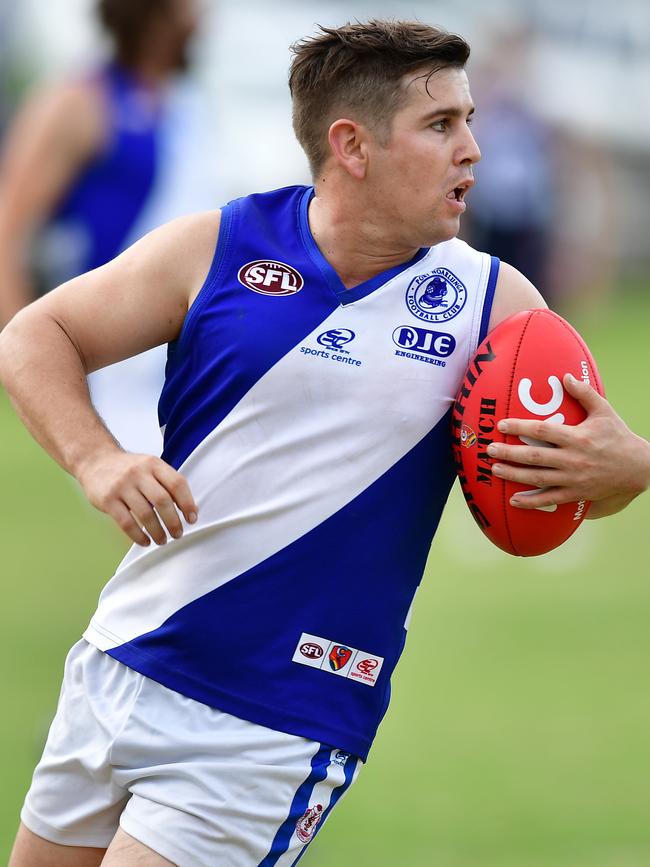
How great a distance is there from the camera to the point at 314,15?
2028 centimetres

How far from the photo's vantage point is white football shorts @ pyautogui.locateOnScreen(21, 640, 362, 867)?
316 cm

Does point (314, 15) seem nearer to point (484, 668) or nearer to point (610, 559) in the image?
point (610, 559)

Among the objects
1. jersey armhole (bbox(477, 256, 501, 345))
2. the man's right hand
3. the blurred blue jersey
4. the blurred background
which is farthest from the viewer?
the blurred blue jersey

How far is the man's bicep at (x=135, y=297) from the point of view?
329cm

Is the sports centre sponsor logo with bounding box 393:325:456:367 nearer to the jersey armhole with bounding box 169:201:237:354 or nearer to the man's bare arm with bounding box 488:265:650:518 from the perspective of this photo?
the man's bare arm with bounding box 488:265:650:518

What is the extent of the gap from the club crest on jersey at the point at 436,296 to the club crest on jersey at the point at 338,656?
0.73 meters

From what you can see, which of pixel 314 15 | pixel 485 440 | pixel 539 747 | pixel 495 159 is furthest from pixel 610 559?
pixel 314 15

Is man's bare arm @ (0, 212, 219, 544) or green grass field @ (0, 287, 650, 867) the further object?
green grass field @ (0, 287, 650, 867)

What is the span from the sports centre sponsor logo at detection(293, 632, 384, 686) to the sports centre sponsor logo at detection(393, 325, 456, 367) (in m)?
0.64

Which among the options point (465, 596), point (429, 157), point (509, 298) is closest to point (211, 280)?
point (429, 157)

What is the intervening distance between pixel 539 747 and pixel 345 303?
352 centimetres

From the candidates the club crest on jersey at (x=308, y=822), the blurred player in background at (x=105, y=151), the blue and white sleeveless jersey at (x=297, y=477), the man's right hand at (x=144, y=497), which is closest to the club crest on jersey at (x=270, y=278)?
the blue and white sleeveless jersey at (x=297, y=477)

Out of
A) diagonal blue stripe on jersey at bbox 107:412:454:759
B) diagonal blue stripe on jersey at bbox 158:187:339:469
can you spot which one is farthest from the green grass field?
→ diagonal blue stripe on jersey at bbox 158:187:339:469

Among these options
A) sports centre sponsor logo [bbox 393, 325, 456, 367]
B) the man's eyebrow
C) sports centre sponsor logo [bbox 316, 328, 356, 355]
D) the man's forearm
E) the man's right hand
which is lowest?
the man's right hand
